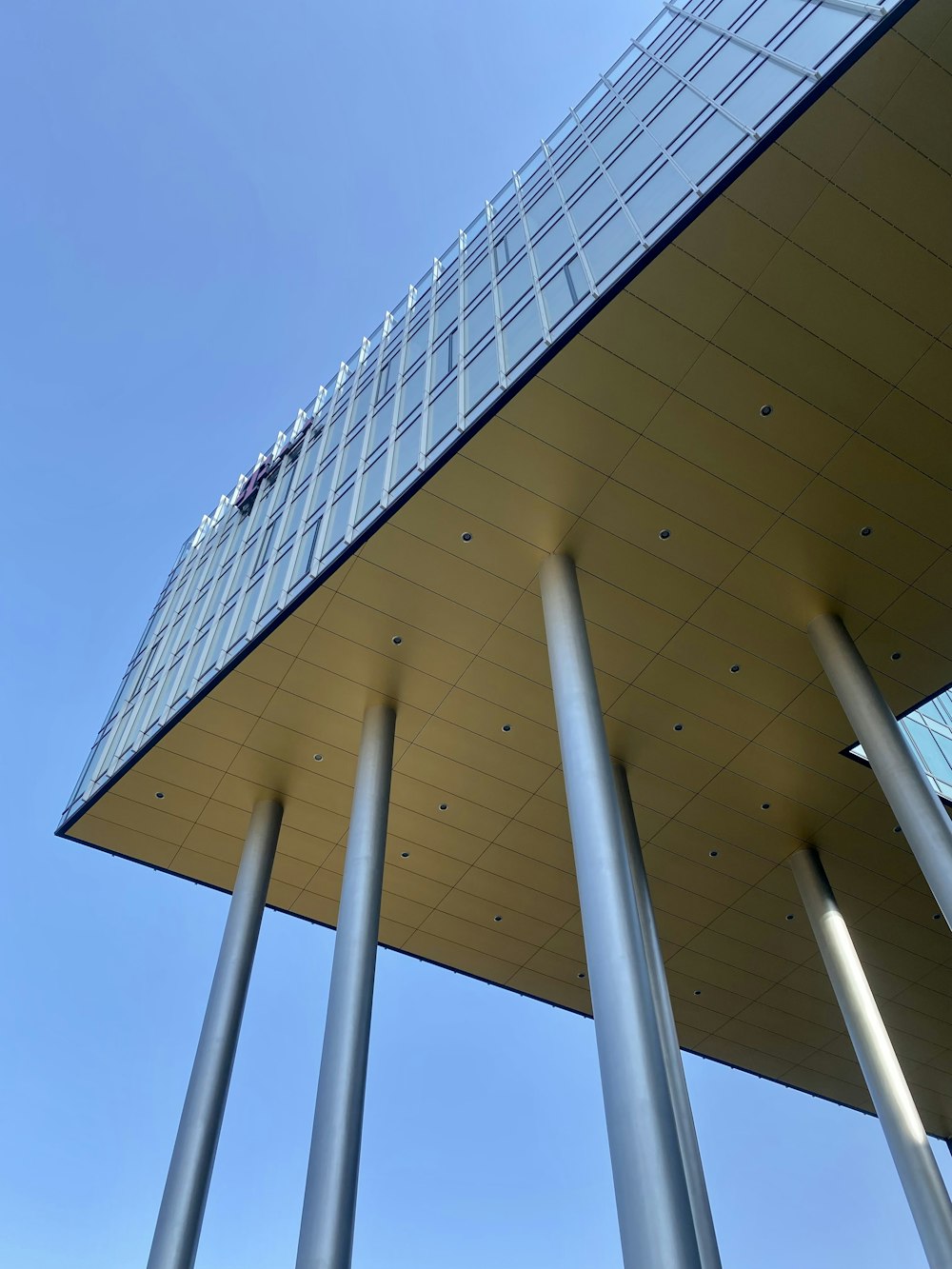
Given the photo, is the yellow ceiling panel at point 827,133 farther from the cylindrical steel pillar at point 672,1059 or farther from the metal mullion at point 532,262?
the cylindrical steel pillar at point 672,1059

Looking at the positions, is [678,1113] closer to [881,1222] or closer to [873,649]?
[873,649]

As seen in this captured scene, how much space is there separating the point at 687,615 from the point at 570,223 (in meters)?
6.55

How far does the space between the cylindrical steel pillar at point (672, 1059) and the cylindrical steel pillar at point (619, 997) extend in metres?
1.14

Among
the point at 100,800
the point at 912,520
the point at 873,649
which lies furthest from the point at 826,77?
the point at 100,800

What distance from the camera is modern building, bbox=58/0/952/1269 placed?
1196 cm

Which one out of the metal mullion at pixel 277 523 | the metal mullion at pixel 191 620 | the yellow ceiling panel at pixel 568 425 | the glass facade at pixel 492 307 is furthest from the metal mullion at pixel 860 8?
the metal mullion at pixel 191 620

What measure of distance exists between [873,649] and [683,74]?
32.2ft

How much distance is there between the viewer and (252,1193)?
35188mm

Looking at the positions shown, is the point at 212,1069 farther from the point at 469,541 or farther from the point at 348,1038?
the point at 469,541

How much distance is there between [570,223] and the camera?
14961 mm

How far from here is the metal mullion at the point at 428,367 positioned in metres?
14.8

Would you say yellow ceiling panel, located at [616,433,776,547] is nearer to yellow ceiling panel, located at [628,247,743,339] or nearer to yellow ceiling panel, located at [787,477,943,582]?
yellow ceiling panel, located at [787,477,943,582]

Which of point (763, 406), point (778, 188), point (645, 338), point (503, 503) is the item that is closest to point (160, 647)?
point (503, 503)

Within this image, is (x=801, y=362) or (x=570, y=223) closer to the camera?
(x=801, y=362)
